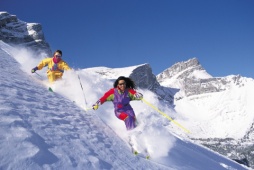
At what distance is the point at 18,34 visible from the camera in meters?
189

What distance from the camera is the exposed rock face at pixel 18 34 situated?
18238 cm

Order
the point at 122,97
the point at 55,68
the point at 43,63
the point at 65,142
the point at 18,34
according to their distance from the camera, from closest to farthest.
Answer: the point at 65,142, the point at 122,97, the point at 55,68, the point at 43,63, the point at 18,34

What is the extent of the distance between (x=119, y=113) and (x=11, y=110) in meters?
4.09

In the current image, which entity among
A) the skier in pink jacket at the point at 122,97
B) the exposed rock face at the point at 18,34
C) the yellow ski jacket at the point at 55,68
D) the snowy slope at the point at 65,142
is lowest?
the snowy slope at the point at 65,142

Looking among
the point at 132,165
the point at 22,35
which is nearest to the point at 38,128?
the point at 132,165

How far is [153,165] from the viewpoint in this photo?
293 inches

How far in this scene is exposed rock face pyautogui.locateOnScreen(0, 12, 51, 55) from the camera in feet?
598

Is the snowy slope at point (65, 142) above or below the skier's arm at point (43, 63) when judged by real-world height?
below

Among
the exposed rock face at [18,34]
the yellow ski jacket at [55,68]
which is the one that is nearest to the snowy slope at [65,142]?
the yellow ski jacket at [55,68]

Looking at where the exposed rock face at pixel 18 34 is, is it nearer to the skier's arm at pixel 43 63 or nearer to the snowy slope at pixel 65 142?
the skier's arm at pixel 43 63

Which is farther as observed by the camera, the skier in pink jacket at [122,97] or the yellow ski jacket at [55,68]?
the yellow ski jacket at [55,68]

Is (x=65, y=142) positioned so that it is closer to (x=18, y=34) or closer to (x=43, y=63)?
(x=43, y=63)

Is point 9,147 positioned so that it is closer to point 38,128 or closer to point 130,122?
point 38,128

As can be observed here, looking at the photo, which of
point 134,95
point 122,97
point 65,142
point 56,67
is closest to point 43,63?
point 56,67
